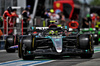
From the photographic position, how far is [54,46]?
512 inches

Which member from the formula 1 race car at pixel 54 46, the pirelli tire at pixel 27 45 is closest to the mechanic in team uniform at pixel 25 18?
the formula 1 race car at pixel 54 46

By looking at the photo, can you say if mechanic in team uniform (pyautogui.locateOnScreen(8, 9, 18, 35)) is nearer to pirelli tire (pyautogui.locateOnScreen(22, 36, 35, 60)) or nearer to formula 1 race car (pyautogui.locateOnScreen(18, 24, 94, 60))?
formula 1 race car (pyautogui.locateOnScreen(18, 24, 94, 60))

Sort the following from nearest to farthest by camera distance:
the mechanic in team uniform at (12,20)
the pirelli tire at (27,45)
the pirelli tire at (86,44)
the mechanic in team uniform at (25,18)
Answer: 1. the pirelli tire at (27,45)
2. the pirelli tire at (86,44)
3. the mechanic in team uniform at (12,20)
4. the mechanic in team uniform at (25,18)

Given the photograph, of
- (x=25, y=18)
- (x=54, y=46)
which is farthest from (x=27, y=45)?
(x=25, y=18)

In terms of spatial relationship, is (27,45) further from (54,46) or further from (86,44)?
(86,44)

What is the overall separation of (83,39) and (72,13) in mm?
22993

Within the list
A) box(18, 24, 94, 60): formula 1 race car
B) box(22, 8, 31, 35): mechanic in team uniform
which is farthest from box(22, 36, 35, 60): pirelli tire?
box(22, 8, 31, 35): mechanic in team uniform

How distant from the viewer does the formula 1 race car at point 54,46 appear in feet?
42.1

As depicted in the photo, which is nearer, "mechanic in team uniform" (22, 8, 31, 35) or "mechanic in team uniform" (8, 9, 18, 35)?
"mechanic in team uniform" (8, 9, 18, 35)

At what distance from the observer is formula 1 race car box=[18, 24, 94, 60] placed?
1282 cm

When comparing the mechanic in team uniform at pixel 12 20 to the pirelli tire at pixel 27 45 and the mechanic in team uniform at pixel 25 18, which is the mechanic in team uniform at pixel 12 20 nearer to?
the mechanic in team uniform at pixel 25 18

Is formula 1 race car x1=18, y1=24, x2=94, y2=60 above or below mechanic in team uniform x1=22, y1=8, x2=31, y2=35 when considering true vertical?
below

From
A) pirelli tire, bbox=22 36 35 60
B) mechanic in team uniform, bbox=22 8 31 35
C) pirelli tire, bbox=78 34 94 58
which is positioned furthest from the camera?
mechanic in team uniform, bbox=22 8 31 35

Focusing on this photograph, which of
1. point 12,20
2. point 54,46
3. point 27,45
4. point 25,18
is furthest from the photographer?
point 25,18
